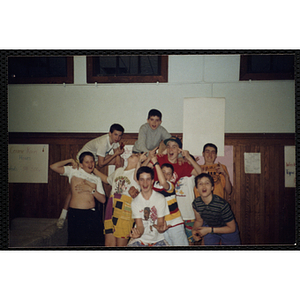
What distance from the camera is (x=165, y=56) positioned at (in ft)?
8.63

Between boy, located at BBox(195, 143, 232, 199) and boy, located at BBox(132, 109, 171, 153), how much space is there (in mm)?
400

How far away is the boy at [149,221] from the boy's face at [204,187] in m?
0.34

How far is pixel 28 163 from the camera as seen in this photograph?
270 centimetres

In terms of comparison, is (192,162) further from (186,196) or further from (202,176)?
(186,196)

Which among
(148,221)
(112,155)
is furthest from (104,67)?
(148,221)

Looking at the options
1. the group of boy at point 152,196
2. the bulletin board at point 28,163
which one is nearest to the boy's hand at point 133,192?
the group of boy at point 152,196

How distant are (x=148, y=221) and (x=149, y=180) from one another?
37 centimetres

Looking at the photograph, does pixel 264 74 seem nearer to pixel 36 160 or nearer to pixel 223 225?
pixel 223 225

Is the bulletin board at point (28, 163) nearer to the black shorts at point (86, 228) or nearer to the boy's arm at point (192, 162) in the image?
the black shorts at point (86, 228)

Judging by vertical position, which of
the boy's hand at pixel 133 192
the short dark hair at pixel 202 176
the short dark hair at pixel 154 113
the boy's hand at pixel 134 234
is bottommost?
the boy's hand at pixel 134 234

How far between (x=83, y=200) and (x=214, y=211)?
1.23 m

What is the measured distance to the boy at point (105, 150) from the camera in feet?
8.76

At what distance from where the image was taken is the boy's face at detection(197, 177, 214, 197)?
8.64ft

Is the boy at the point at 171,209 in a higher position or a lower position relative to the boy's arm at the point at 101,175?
lower
